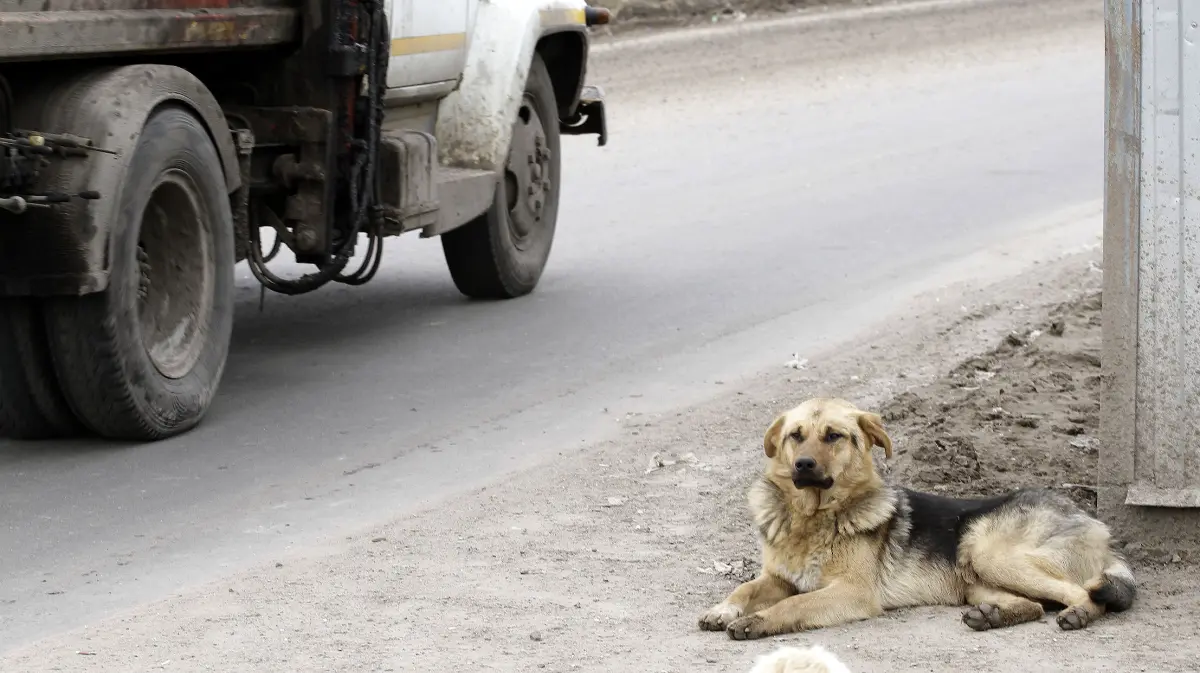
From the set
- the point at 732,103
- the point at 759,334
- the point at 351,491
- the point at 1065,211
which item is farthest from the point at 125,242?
the point at 732,103

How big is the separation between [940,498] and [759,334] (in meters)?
3.87

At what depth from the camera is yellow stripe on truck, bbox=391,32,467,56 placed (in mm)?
9023

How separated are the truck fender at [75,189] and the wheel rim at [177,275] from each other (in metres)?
0.65

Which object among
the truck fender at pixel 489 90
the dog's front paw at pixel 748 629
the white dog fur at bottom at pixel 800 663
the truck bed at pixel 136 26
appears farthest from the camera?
the truck fender at pixel 489 90

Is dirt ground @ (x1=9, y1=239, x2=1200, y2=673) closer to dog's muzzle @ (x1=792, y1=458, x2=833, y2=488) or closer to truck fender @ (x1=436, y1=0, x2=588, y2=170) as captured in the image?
dog's muzzle @ (x1=792, y1=458, x2=833, y2=488)

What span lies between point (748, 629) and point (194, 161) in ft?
10.9

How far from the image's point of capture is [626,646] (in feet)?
16.6

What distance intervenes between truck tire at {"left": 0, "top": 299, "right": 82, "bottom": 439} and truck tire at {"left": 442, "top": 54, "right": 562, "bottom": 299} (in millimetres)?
3388

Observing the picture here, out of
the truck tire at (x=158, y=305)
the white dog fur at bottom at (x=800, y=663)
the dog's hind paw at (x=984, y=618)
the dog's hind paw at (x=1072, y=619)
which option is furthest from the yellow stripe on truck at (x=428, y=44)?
the white dog fur at bottom at (x=800, y=663)

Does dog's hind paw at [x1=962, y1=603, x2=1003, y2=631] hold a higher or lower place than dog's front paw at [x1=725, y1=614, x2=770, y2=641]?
lower

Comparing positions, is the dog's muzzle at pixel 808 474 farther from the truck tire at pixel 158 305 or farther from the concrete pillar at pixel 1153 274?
the truck tire at pixel 158 305

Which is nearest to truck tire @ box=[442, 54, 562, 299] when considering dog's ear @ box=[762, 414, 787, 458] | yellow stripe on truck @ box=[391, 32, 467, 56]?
yellow stripe on truck @ box=[391, 32, 467, 56]

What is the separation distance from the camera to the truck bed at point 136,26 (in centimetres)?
634

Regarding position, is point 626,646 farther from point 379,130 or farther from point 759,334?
point 759,334
